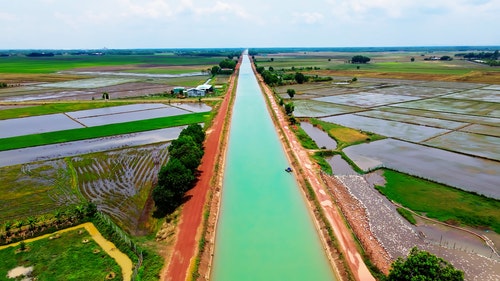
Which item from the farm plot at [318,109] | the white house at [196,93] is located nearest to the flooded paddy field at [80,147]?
the farm plot at [318,109]

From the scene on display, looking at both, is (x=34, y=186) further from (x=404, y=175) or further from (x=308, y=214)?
(x=404, y=175)

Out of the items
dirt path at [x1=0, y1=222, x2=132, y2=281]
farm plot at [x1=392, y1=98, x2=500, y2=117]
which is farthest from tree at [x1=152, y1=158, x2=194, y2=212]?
farm plot at [x1=392, y1=98, x2=500, y2=117]

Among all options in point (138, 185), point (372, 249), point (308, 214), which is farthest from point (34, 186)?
point (372, 249)

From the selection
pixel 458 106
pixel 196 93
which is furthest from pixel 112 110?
pixel 458 106

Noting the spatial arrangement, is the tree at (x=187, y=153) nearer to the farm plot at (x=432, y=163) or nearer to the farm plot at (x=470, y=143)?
the farm plot at (x=432, y=163)

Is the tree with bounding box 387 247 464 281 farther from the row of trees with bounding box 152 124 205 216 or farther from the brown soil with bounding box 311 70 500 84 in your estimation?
the brown soil with bounding box 311 70 500 84

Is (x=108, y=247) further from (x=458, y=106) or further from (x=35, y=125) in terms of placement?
(x=458, y=106)
